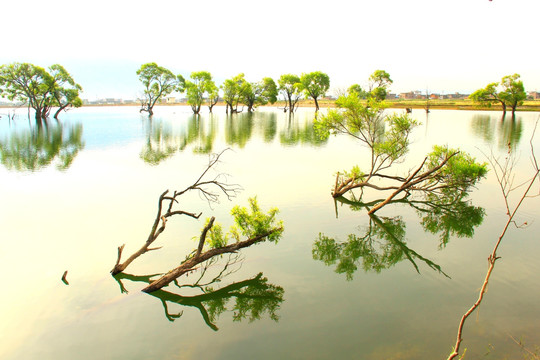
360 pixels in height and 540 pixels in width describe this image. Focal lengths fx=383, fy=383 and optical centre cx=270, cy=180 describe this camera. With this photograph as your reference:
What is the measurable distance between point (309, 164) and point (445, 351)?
2631 centimetres

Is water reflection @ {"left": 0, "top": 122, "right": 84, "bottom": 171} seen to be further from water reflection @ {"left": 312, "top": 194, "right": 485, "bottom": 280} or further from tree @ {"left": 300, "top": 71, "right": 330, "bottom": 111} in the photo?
tree @ {"left": 300, "top": 71, "right": 330, "bottom": 111}

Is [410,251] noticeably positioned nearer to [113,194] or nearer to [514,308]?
[514,308]

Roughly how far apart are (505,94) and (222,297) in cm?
10625

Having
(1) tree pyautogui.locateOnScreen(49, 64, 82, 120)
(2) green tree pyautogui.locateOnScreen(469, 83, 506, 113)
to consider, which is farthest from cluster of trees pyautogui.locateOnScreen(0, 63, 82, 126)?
(2) green tree pyautogui.locateOnScreen(469, 83, 506, 113)

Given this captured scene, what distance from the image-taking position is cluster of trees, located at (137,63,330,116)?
10312cm

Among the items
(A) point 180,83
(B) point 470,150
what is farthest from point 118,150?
(A) point 180,83

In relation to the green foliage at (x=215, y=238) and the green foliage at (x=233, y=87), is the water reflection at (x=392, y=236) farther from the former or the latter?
the green foliage at (x=233, y=87)

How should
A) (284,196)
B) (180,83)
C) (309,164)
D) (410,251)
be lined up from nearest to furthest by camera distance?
(410,251)
(284,196)
(309,164)
(180,83)

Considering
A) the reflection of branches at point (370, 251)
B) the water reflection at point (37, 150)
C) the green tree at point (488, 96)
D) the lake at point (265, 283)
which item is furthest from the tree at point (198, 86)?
the reflection of branches at point (370, 251)

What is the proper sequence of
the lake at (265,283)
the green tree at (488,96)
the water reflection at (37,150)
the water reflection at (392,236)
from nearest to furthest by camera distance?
the lake at (265,283) → the water reflection at (392,236) → the water reflection at (37,150) → the green tree at (488,96)

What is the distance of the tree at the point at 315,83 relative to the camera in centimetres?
11569

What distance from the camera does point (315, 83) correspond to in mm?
116875

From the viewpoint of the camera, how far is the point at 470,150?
41.7m

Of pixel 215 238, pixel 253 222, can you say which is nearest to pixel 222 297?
pixel 215 238
